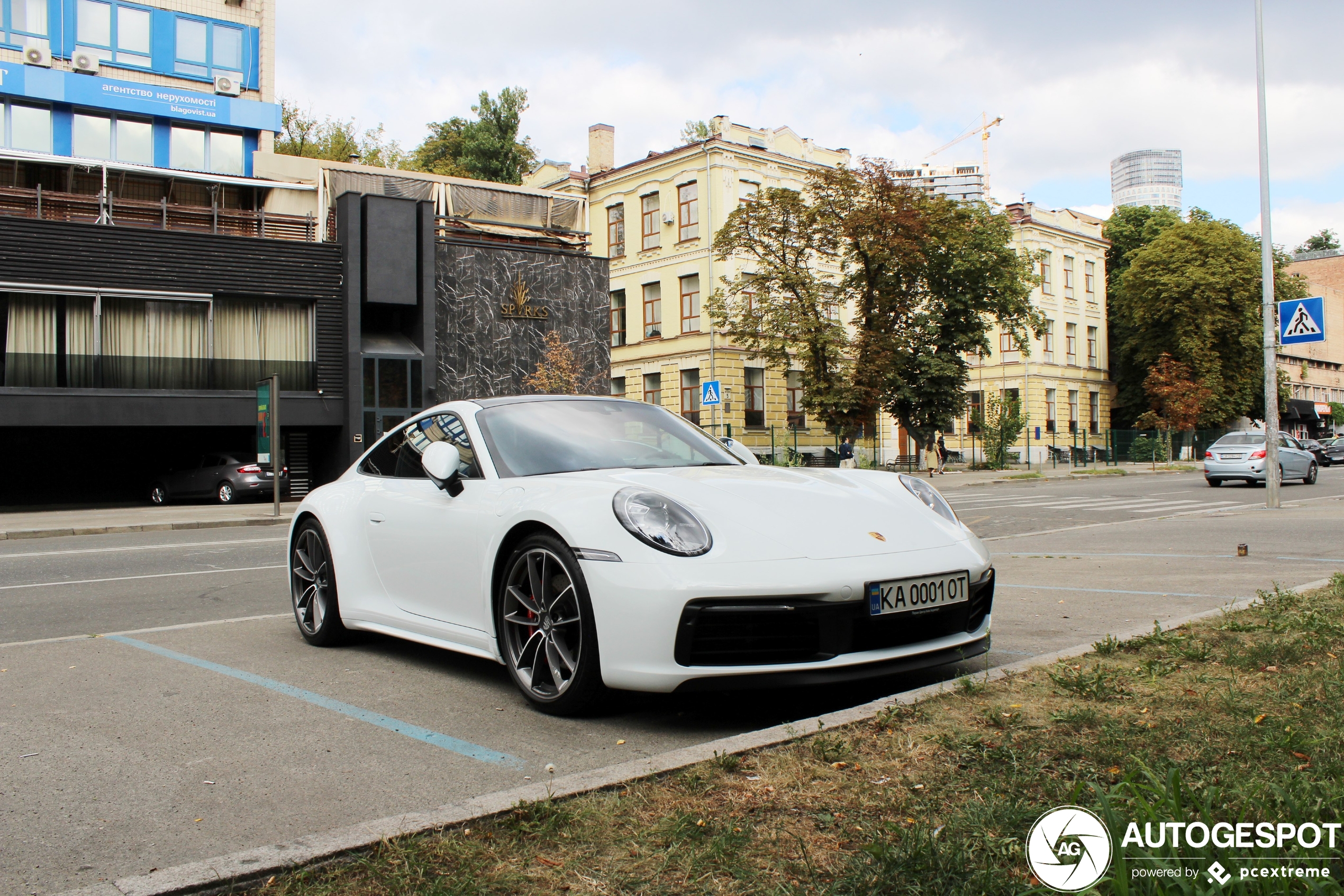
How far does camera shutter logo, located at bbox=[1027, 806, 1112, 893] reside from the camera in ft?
7.38

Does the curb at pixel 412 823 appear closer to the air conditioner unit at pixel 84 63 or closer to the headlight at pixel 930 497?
the headlight at pixel 930 497

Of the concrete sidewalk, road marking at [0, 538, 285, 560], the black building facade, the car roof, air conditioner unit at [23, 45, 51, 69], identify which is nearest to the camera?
the car roof

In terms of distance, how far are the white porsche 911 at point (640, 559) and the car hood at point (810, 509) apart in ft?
0.04

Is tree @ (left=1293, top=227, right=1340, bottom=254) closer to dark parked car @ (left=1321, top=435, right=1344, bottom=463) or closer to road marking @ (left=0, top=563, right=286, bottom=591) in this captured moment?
dark parked car @ (left=1321, top=435, right=1344, bottom=463)

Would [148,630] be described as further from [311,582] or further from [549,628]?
[549,628]

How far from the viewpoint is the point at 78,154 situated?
3462 cm

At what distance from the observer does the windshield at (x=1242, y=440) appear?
2675 cm

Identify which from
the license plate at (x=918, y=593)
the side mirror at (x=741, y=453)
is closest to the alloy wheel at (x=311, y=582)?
the side mirror at (x=741, y=453)

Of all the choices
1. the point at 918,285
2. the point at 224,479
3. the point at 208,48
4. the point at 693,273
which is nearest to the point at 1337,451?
the point at 918,285

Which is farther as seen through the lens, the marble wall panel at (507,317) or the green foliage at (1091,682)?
the marble wall panel at (507,317)

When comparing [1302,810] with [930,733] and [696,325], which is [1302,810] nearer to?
[930,733]

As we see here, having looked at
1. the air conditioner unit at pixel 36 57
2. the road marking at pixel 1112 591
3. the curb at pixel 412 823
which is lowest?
the road marking at pixel 1112 591

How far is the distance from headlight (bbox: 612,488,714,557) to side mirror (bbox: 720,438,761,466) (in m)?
1.34

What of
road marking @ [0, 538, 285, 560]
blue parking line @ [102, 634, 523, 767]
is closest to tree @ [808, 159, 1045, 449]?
road marking @ [0, 538, 285, 560]
